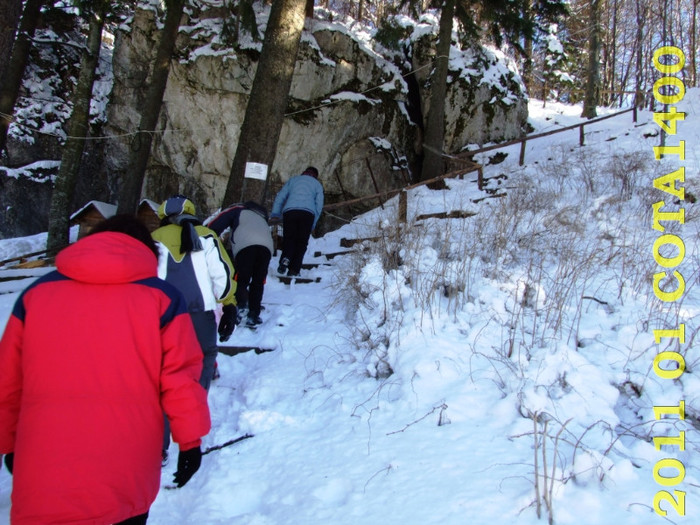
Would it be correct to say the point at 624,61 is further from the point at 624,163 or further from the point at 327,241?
the point at 327,241

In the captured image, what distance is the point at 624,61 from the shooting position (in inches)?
1004

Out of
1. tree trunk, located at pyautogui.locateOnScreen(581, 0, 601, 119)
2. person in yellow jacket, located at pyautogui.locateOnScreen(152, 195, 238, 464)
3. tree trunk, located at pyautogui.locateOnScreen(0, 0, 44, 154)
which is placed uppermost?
Result: tree trunk, located at pyautogui.locateOnScreen(581, 0, 601, 119)

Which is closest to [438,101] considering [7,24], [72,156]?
[72,156]

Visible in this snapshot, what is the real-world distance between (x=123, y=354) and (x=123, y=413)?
7.8 inches

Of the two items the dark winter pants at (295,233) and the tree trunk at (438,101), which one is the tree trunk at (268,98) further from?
the tree trunk at (438,101)

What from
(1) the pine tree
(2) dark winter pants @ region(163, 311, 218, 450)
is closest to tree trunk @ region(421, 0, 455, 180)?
(1) the pine tree

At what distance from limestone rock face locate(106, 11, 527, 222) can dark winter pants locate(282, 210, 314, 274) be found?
22.6ft

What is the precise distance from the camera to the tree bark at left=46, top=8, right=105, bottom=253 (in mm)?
11133

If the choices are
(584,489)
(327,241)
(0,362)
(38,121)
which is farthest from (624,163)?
(38,121)

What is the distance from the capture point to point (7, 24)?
4.90 metres

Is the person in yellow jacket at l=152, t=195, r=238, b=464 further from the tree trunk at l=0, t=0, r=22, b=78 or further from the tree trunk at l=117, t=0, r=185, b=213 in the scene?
the tree trunk at l=117, t=0, r=185, b=213

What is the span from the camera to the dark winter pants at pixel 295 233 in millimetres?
6195

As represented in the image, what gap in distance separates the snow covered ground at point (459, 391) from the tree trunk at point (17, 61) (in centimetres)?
842

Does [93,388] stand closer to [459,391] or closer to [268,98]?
[459,391]
